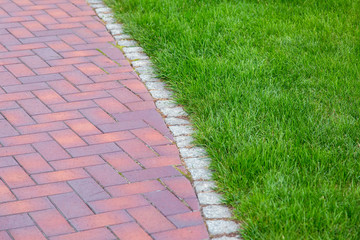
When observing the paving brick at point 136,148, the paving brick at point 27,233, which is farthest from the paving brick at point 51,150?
the paving brick at point 27,233

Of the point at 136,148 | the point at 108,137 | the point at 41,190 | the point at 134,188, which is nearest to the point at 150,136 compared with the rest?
the point at 136,148

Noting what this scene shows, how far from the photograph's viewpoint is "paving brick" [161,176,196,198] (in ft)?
11.4

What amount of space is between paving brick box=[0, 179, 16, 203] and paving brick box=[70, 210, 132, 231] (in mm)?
438

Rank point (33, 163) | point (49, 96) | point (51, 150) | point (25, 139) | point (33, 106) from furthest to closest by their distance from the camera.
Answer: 1. point (49, 96)
2. point (33, 106)
3. point (25, 139)
4. point (51, 150)
5. point (33, 163)

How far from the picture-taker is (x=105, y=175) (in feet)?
11.9

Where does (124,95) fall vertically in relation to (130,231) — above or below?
above

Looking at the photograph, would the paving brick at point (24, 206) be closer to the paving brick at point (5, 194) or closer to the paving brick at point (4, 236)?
the paving brick at point (5, 194)

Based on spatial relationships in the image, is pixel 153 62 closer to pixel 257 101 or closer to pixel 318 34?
pixel 257 101

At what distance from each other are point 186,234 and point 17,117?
1743 mm

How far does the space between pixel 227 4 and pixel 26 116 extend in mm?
2593

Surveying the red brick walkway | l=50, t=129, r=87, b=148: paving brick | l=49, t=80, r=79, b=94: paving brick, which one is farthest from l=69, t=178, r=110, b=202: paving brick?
l=49, t=80, r=79, b=94: paving brick

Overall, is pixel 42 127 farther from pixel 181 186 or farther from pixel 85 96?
pixel 181 186

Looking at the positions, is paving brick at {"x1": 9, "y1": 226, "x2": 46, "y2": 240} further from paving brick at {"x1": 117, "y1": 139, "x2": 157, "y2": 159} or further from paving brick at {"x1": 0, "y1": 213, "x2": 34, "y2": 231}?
paving brick at {"x1": 117, "y1": 139, "x2": 157, "y2": 159}

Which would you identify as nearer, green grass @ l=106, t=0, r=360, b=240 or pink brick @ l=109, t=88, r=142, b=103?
green grass @ l=106, t=0, r=360, b=240
